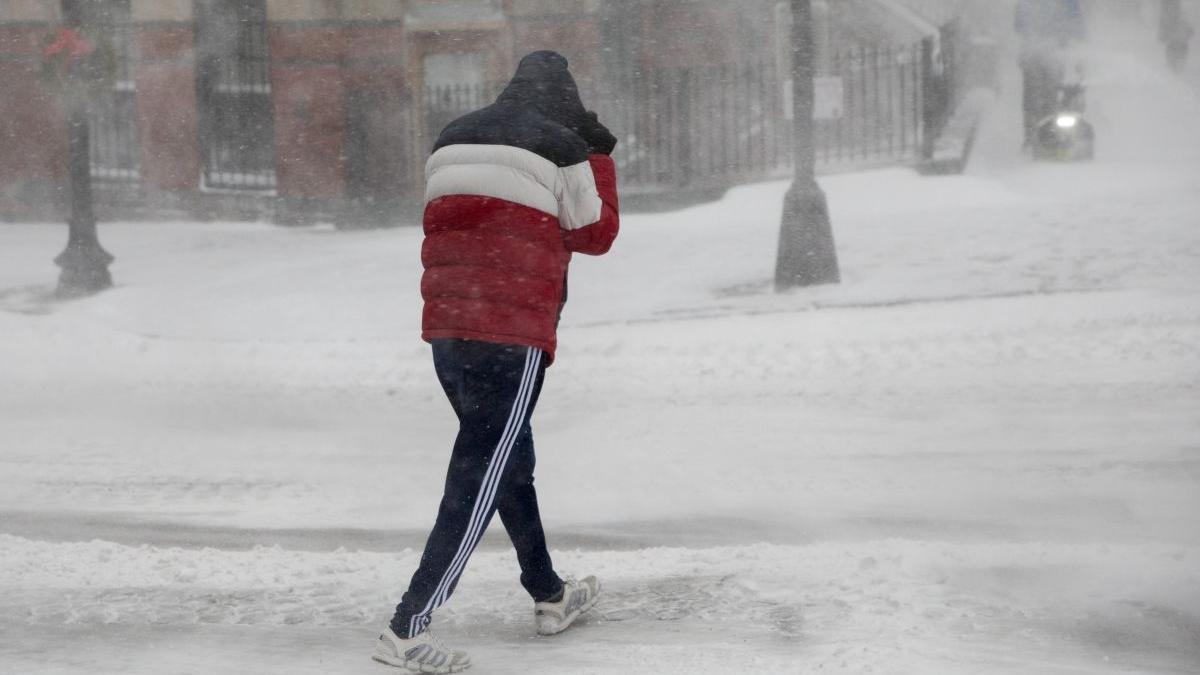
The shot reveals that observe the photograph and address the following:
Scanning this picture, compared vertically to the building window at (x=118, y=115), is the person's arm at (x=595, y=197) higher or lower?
lower

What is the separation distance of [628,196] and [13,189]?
801 centimetres

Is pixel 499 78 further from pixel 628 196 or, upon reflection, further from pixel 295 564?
pixel 295 564

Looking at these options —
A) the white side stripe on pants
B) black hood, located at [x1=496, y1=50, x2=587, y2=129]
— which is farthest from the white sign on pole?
the white side stripe on pants

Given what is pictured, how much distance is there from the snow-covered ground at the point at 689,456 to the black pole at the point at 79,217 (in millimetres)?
350

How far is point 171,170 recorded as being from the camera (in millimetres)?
17875

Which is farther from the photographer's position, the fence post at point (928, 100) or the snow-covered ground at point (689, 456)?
the fence post at point (928, 100)

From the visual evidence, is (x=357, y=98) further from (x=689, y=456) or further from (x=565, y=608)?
(x=565, y=608)

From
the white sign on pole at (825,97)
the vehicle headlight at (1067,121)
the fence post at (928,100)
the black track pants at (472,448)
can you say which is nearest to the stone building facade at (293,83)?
the fence post at (928,100)

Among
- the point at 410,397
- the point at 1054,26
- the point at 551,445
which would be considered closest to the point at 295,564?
the point at 551,445

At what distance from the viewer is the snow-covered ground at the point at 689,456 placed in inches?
178

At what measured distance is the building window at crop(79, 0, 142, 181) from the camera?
1798 cm

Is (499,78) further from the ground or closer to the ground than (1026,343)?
further from the ground

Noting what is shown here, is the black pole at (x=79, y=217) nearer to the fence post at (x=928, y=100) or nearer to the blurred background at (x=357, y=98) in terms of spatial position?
the blurred background at (x=357, y=98)

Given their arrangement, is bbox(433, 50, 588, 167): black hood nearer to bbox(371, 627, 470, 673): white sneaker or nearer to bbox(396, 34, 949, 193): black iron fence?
bbox(371, 627, 470, 673): white sneaker
